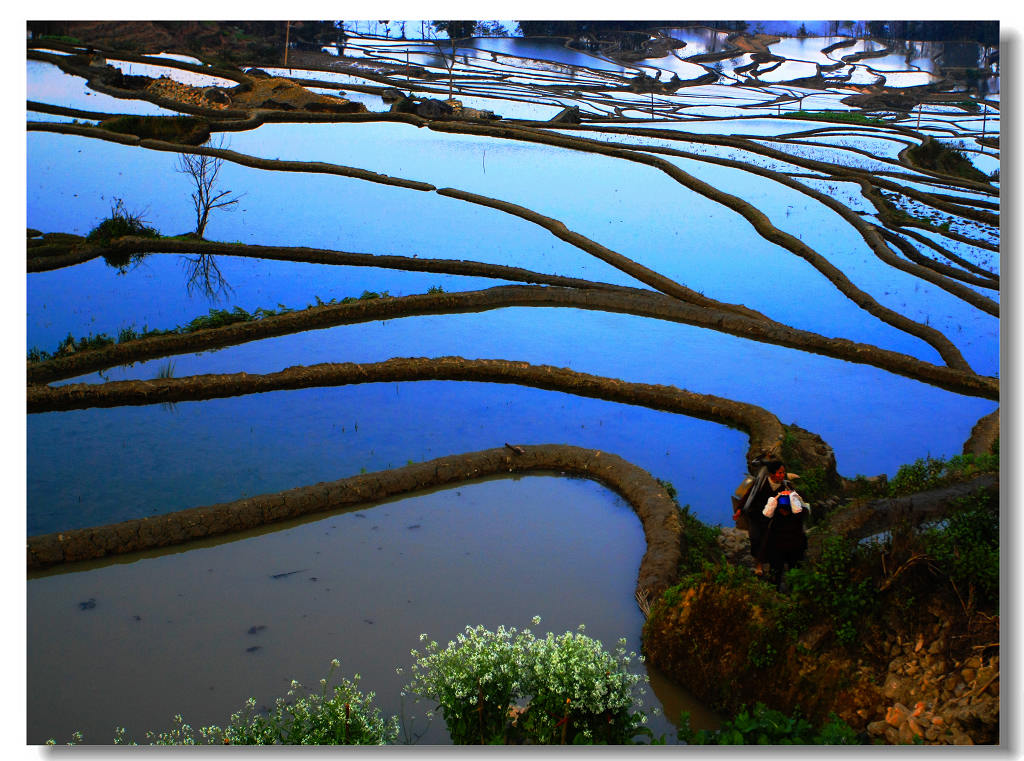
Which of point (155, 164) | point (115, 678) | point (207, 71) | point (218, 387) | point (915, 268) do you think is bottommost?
point (115, 678)

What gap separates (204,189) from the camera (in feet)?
47.7

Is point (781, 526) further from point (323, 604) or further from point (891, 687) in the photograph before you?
point (323, 604)

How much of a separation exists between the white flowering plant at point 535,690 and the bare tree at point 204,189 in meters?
10.5

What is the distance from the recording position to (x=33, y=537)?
6.24 m

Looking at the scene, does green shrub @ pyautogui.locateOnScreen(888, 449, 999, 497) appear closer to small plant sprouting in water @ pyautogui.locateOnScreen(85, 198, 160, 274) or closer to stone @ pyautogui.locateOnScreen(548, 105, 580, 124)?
small plant sprouting in water @ pyautogui.locateOnScreen(85, 198, 160, 274)

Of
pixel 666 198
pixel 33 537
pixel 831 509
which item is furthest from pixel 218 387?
pixel 666 198

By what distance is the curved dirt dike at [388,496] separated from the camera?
6.21 meters

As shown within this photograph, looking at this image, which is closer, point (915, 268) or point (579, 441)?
point (579, 441)

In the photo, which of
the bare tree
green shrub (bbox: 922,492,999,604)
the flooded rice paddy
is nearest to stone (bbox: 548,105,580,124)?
the flooded rice paddy

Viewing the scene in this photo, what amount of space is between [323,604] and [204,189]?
10.5 m

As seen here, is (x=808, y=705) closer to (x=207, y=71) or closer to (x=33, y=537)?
(x=33, y=537)

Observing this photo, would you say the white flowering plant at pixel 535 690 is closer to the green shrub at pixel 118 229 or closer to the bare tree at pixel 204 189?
the green shrub at pixel 118 229

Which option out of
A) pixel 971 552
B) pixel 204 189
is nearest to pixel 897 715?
pixel 971 552

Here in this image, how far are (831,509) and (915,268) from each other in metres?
6.27
